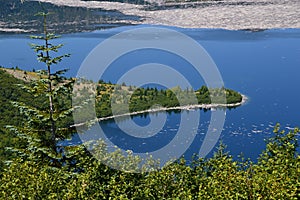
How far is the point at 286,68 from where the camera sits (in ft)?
350

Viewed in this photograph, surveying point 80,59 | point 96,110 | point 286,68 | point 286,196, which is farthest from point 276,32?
point 286,196

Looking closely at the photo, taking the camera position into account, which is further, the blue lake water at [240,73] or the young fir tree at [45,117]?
the blue lake water at [240,73]

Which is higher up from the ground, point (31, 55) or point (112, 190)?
point (112, 190)

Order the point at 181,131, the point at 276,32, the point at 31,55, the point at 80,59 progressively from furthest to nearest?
the point at 276,32 → the point at 31,55 → the point at 80,59 → the point at 181,131

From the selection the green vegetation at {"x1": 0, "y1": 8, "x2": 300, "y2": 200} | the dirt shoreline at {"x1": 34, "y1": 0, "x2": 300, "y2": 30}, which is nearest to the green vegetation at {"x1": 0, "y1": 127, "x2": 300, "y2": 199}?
the green vegetation at {"x1": 0, "y1": 8, "x2": 300, "y2": 200}

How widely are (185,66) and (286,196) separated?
98337 mm

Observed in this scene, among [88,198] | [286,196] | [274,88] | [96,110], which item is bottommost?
[96,110]

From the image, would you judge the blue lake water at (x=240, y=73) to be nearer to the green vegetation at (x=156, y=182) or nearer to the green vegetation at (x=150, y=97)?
the green vegetation at (x=150, y=97)

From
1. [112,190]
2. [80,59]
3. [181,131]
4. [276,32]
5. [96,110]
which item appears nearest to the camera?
[112,190]

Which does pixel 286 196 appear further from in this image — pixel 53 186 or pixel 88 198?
pixel 53 186

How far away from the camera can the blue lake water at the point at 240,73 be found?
77.8 meters

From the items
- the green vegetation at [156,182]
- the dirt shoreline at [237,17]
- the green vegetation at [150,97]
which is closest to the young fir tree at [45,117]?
→ the green vegetation at [156,182]

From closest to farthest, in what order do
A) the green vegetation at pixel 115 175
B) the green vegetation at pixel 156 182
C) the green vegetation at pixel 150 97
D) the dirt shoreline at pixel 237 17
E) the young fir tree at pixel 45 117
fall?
the green vegetation at pixel 156 182, the green vegetation at pixel 115 175, the young fir tree at pixel 45 117, the green vegetation at pixel 150 97, the dirt shoreline at pixel 237 17

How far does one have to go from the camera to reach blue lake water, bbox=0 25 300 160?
7775 centimetres
